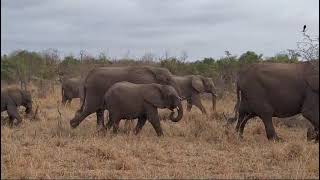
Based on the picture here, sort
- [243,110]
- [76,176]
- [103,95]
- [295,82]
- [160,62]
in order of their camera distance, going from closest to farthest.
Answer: [76,176] → [295,82] → [243,110] → [103,95] → [160,62]

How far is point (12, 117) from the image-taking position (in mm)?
12461

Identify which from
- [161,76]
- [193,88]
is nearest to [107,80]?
[161,76]

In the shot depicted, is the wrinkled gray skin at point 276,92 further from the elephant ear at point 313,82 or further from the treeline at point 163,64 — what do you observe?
the treeline at point 163,64

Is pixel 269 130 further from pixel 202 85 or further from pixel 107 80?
pixel 202 85

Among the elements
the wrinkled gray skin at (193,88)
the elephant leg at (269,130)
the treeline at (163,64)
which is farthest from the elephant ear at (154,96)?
the treeline at (163,64)

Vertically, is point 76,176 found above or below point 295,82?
below

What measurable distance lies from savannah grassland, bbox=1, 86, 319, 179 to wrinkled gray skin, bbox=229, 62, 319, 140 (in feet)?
1.89

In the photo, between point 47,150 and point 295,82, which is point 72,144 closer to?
point 47,150

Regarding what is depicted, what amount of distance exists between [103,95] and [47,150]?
4.74 metres

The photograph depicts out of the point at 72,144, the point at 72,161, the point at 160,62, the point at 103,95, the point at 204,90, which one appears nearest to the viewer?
the point at 72,161

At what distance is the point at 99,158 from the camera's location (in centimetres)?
808

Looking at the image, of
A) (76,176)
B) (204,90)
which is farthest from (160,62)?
(76,176)

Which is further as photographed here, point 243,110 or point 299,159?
point 243,110

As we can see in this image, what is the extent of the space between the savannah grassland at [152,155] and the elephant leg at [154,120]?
0.19m
